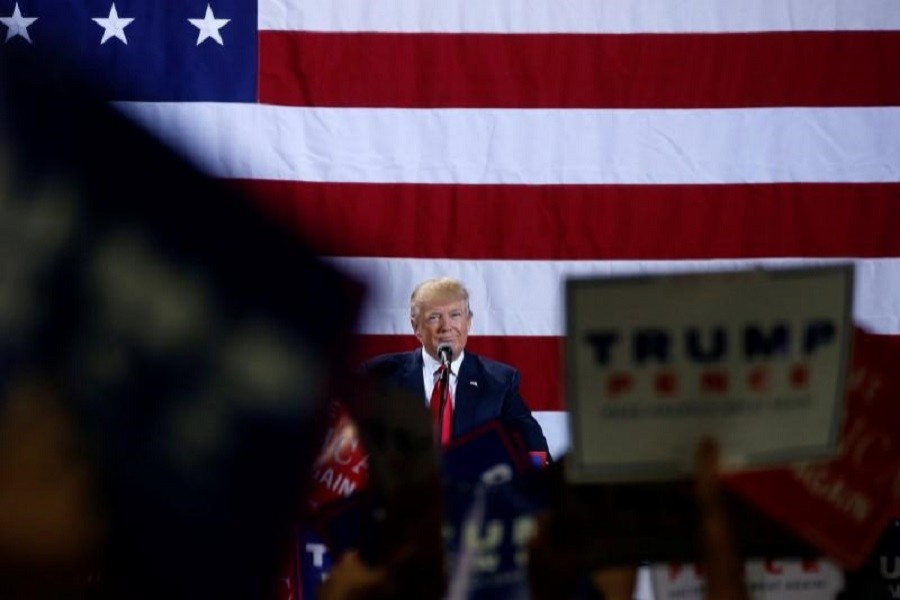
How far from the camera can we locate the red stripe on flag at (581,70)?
5.94 meters

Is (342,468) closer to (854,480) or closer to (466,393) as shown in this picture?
(854,480)

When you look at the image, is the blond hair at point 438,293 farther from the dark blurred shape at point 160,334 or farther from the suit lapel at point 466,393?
the dark blurred shape at point 160,334

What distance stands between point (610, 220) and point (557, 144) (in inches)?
12.3

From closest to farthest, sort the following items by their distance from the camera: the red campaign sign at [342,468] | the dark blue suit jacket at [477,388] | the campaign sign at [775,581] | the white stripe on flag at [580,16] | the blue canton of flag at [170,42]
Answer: the campaign sign at [775,581] < the red campaign sign at [342,468] < the dark blue suit jacket at [477,388] < the white stripe on flag at [580,16] < the blue canton of flag at [170,42]

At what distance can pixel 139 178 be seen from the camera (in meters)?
1.17

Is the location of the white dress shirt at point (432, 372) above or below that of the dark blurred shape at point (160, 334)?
above

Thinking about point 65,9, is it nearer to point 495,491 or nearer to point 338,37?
point 338,37

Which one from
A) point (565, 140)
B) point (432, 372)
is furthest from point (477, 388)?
point (565, 140)

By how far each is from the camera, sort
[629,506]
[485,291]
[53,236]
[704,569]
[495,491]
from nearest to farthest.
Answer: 1. [53,236]
2. [704,569]
3. [629,506]
4. [495,491]
5. [485,291]

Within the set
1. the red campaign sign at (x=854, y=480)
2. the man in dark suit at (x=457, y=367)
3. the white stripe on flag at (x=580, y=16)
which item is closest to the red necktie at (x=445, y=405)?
the man in dark suit at (x=457, y=367)

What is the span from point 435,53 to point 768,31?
1.12 meters

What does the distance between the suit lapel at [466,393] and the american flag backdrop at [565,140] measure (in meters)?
0.70

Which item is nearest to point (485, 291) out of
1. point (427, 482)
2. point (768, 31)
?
point (768, 31)

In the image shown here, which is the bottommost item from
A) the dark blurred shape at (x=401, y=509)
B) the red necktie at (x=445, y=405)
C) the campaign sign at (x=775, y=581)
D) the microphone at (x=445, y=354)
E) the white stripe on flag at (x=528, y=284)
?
the campaign sign at (x=775, y=581)
